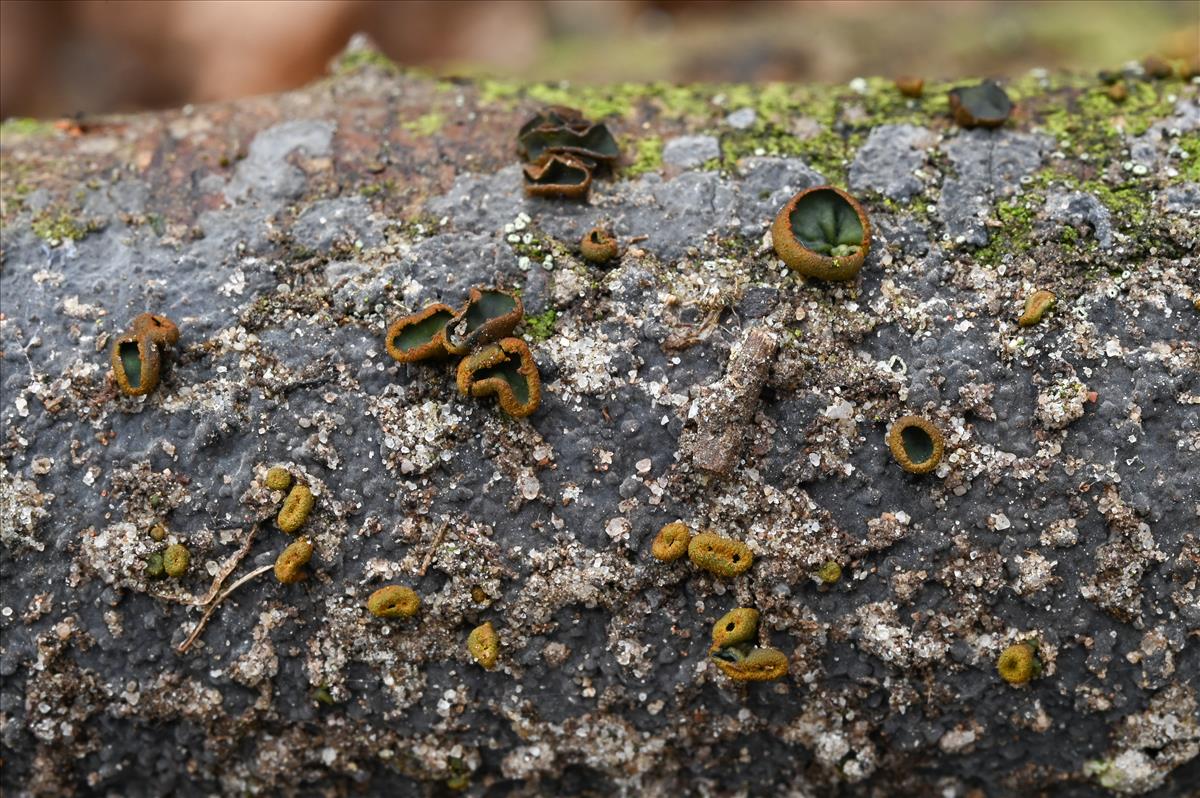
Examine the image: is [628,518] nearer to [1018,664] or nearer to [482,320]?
[482,320]

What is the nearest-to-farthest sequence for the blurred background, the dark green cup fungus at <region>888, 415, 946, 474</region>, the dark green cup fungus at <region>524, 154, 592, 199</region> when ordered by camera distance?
the dark green cup fungus at <region>888, 415, 946, 474</region>, the dark green cup fungus at <region>524, 154, 592, 199</region>, the blurred background

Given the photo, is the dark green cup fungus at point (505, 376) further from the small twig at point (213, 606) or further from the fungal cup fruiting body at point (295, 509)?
the small twig at point (213, 606)

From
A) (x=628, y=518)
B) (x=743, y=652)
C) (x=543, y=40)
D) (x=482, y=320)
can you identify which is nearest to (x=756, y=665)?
(x=743, y=652)

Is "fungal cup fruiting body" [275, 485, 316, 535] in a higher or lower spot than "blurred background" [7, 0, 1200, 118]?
lower

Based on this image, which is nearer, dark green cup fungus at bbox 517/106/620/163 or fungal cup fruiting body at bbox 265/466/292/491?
fungal cup fruiting body at bbox 265/466/292/491

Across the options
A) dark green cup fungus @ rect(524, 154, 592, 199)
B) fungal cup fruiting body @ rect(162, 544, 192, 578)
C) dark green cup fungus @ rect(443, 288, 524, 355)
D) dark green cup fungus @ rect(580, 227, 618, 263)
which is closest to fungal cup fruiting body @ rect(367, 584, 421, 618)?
fungal cup fruiting body @ rect(162, 544, 192, 578)

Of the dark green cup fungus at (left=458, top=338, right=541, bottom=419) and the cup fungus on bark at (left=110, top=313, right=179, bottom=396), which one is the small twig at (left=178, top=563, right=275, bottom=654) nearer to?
the cup fungus on bark at (left=110, top=313, right=179, bottom=396)
